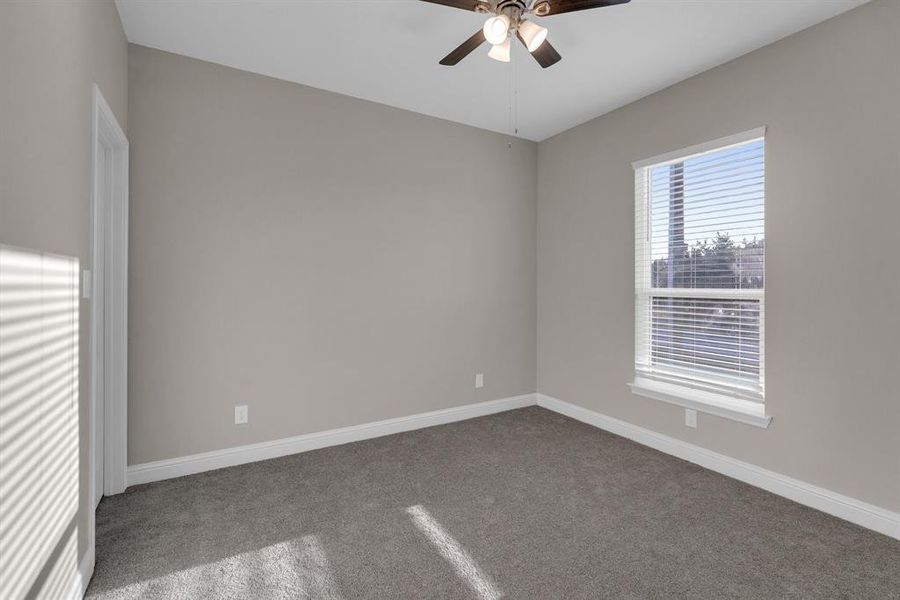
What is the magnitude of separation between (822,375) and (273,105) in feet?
12.6

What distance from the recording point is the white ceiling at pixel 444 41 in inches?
92.2

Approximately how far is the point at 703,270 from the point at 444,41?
233 cm

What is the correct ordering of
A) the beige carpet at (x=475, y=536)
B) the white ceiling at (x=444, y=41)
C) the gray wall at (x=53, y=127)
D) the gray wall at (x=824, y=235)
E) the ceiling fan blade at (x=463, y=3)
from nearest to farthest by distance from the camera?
the gray wall at (x=53, y=127) < the beige carpet at (x=475, y=536) < the ceiling fan blade at (x=463, y=3) < the gray wall at (x=824, y=235) < the white ceiling at (x=444, y=41)

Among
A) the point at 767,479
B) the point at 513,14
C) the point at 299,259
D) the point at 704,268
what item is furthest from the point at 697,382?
the point at 299,259

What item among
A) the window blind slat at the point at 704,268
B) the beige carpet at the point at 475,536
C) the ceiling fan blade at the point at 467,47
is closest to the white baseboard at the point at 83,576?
the beige carpet at the point at 475,536

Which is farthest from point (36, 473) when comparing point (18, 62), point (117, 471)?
point (117, 471)

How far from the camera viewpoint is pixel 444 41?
2654 mm

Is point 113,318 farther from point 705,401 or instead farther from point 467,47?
point 705,401

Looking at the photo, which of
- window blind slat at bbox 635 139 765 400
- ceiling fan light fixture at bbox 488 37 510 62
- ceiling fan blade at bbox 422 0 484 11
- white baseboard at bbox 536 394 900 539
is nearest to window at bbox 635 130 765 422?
window blind slat at bbox 635 139 765 400

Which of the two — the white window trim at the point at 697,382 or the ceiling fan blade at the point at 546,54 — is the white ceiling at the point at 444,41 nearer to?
the ceiling fan blade at the point at 546,54

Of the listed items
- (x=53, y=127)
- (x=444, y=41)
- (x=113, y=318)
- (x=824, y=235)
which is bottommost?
(x=113, y=318)

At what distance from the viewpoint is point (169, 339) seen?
276cm

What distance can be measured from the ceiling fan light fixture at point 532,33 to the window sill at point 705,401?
8.25ft

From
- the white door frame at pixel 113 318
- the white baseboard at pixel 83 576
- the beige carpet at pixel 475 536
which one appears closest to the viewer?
the white baseboard at pixel 83 576
